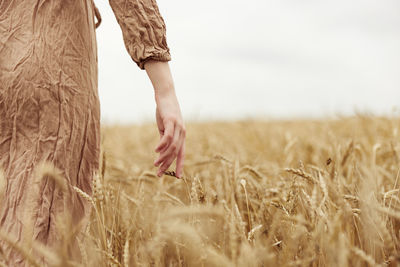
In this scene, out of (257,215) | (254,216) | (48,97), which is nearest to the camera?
(48,97)

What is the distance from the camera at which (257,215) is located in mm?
1262

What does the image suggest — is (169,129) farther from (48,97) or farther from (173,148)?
(48,97)

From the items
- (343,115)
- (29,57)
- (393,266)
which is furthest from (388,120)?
(29,57)

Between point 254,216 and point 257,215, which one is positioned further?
point 254,216

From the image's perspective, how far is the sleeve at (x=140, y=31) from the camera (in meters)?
1.10

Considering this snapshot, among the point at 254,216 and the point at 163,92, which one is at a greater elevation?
the point at 163,92

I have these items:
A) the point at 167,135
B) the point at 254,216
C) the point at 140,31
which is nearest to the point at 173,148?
the point at 167,135

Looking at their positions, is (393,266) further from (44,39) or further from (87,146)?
(44,39)

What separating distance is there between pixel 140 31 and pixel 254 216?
788 millimetres

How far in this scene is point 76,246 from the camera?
117 cm

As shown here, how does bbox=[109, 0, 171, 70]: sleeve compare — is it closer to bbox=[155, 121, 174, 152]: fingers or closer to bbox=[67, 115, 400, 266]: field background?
bbox=[155, 121, 174, 152]: fingers

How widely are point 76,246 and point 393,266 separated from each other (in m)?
0.71

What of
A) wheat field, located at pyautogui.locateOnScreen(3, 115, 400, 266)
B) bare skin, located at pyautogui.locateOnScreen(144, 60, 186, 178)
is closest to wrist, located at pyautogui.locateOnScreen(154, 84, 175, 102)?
bare skin, located at pyautogui.locateOnScreen(144, 60, 186, 178)

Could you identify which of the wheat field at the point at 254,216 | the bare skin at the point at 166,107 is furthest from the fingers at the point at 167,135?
the wheat field at the point at 254,216
